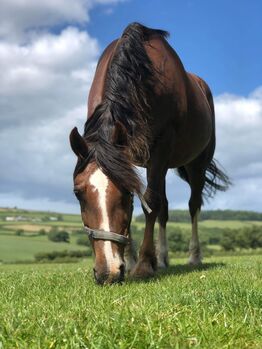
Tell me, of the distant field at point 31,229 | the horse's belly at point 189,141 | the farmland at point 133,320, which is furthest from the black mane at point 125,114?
the distant field at point 31,229

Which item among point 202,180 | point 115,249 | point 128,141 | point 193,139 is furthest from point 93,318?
point 202,180

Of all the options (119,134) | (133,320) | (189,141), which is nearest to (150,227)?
(119,134)

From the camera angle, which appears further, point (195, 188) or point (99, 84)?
point (195, 188)

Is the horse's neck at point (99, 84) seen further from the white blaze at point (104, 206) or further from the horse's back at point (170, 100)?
the white blaze at point (104, 206)

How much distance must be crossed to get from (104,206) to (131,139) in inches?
40.0

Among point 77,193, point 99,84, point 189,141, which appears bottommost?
point 77,193

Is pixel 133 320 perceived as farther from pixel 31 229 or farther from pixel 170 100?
pixel 31 229

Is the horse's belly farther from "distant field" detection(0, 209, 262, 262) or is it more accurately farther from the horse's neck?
"distant field" detection(0, 209, 262, 262)

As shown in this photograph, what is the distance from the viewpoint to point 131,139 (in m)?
5.81

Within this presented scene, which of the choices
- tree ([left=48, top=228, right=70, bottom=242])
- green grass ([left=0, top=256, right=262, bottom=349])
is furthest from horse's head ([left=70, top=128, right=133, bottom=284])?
tree ([left=48, top=228, right=70, bottom=242])

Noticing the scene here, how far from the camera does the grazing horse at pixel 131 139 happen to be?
5184 mm

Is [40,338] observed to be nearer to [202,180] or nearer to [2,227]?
[202,180]

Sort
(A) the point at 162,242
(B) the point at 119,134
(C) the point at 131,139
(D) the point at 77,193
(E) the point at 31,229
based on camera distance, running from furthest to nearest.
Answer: (E) the point at 31,229 < (A) the point at 162,242 < (C) the point at 131,139 < (B) the point at 119,134 < (D) the point at 77,193

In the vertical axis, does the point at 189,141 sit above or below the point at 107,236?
above
